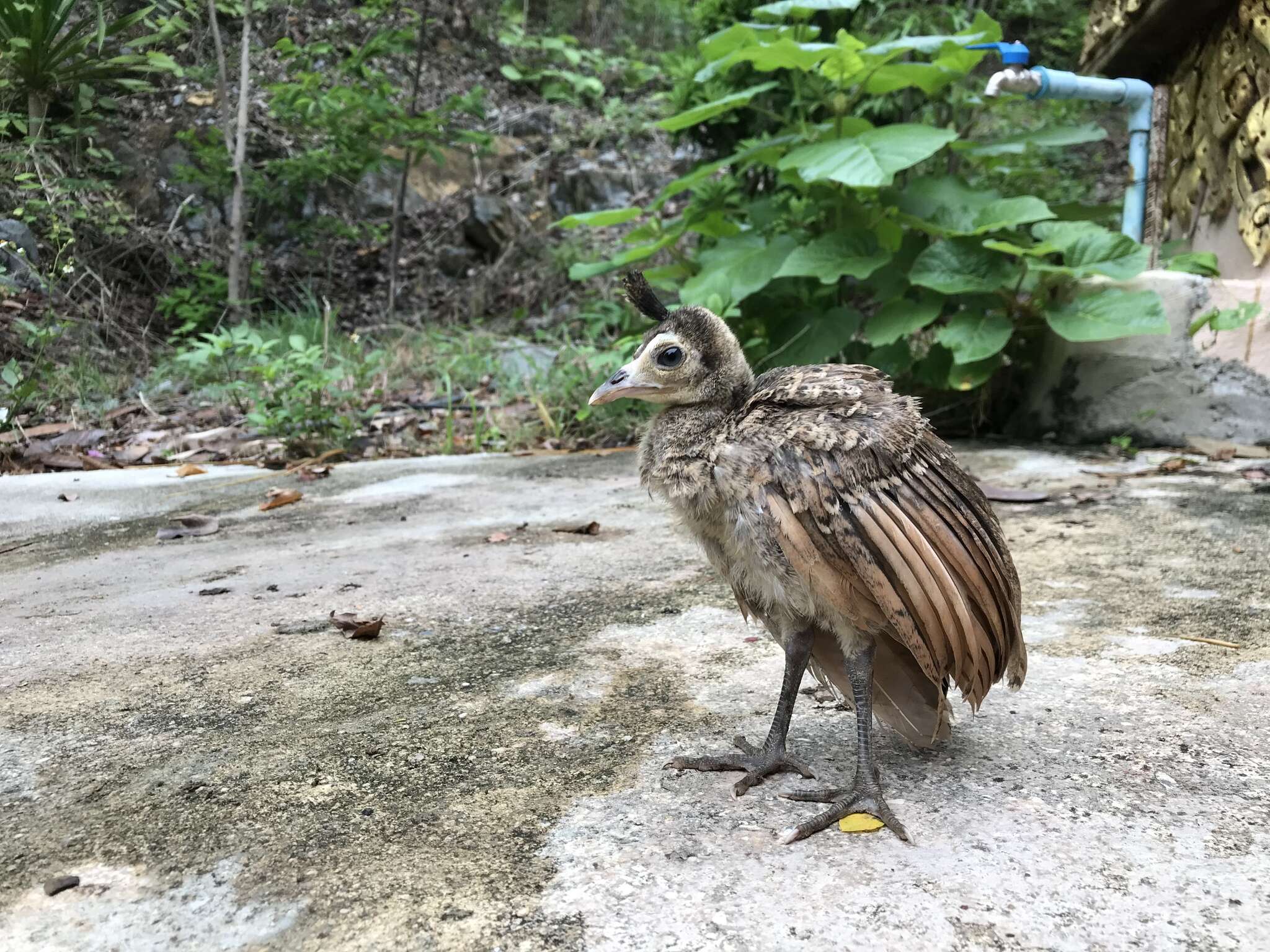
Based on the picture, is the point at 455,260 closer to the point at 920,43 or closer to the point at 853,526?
the point at 920,43

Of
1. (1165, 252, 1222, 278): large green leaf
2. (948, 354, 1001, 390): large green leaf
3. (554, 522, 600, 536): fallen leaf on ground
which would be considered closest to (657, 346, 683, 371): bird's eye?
(554, 522, 600, 536): fallen leaf on ground

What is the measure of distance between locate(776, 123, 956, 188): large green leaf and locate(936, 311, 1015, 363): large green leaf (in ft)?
2.75

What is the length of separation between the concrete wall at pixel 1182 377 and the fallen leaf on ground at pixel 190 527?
170 inches

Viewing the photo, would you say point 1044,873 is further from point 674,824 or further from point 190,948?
point 190,948

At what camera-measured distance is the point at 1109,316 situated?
462 centimetres

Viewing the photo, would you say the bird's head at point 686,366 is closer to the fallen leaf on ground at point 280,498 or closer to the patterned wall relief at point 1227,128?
the fallen leaf on ground at point 280,498

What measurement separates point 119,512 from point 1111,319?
15.0ft

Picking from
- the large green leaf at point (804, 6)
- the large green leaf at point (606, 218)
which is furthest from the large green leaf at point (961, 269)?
the large green leaf at point (606, 218)

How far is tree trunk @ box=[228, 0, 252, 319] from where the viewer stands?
21.4 ft

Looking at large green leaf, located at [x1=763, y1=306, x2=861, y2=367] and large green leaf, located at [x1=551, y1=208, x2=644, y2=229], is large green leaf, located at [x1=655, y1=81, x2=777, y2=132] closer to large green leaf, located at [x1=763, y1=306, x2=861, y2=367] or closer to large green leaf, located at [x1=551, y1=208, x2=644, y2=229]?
large green leaf, located at [x1=551, y1=208, x2=644, y2=229]

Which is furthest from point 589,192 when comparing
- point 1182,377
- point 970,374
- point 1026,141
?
point 1182,377

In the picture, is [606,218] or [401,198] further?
[401,198]

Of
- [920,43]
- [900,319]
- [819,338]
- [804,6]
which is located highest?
[804,6]

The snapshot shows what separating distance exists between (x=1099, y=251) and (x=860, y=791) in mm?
3984
